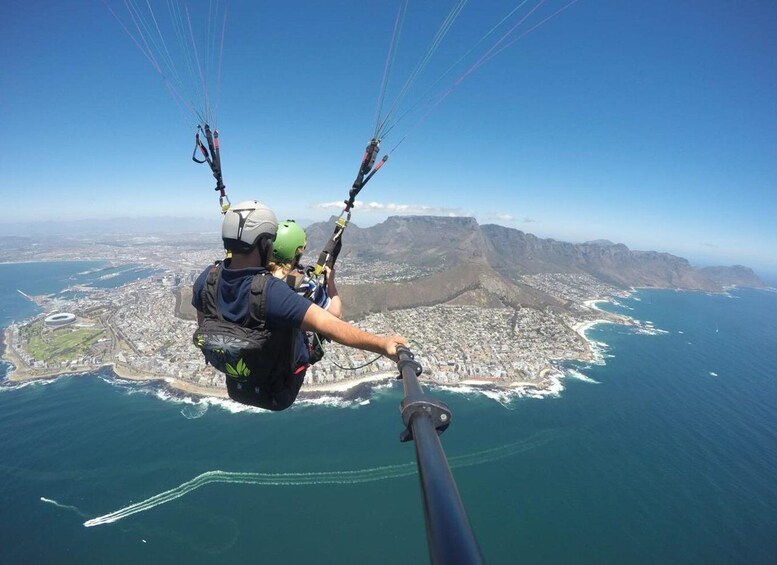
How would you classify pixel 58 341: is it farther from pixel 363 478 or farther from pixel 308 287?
pixel 308 287

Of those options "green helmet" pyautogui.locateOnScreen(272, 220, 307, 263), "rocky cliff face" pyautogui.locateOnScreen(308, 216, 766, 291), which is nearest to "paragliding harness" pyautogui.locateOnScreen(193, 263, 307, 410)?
"green helmet" pyautogui.locateOnScreen(272, 220, 307, 263)

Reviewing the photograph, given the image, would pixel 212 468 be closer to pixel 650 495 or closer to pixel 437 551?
pixel 437 551

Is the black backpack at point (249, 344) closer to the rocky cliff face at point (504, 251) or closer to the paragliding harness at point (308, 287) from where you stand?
the paragliding harness at point (308, 287)

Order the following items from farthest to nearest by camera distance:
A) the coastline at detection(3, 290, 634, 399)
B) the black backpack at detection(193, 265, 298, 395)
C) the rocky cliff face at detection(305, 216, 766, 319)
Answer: the rocky cliff face at detection(305, 216, 766, 319) < the coastline at detection(3, 290, 634, 399) < the black backpack at detection(193, 265, 298, 395)

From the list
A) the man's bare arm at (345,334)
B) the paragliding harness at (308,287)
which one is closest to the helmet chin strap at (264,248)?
the paragliding harness at (308,287)

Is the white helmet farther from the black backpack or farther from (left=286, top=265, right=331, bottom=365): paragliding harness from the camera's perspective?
(left=286, top=265, right=331, bottom=365): paragliding harness
